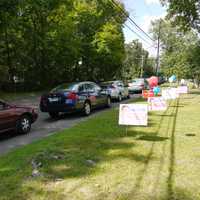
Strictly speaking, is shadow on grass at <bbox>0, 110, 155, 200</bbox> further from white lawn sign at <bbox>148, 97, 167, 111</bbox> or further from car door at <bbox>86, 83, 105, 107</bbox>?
car door at <bbox>86, 83, 105, 107</bbox>

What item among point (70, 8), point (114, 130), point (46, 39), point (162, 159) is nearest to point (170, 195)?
point (162, 159)

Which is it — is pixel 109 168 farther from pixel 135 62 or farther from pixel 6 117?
pixel 135 62

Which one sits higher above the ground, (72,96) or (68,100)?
(72,96)

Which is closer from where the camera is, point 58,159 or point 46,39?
point 58,159

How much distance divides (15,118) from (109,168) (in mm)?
5179

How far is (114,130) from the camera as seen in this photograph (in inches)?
371

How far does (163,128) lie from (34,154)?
15.1 feet

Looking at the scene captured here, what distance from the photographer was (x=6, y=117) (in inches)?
376

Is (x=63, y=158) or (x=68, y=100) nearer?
(x=63, y=158)

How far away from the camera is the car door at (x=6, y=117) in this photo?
9430mm

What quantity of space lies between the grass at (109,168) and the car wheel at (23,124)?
213 centimetres

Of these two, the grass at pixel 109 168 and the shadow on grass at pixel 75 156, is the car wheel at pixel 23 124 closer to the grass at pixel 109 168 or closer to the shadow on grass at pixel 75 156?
the shadow on grass at pixel 75 156

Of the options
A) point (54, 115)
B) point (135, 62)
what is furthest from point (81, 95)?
point (135, 62)

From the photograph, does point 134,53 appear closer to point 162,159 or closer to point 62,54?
point 62,54
